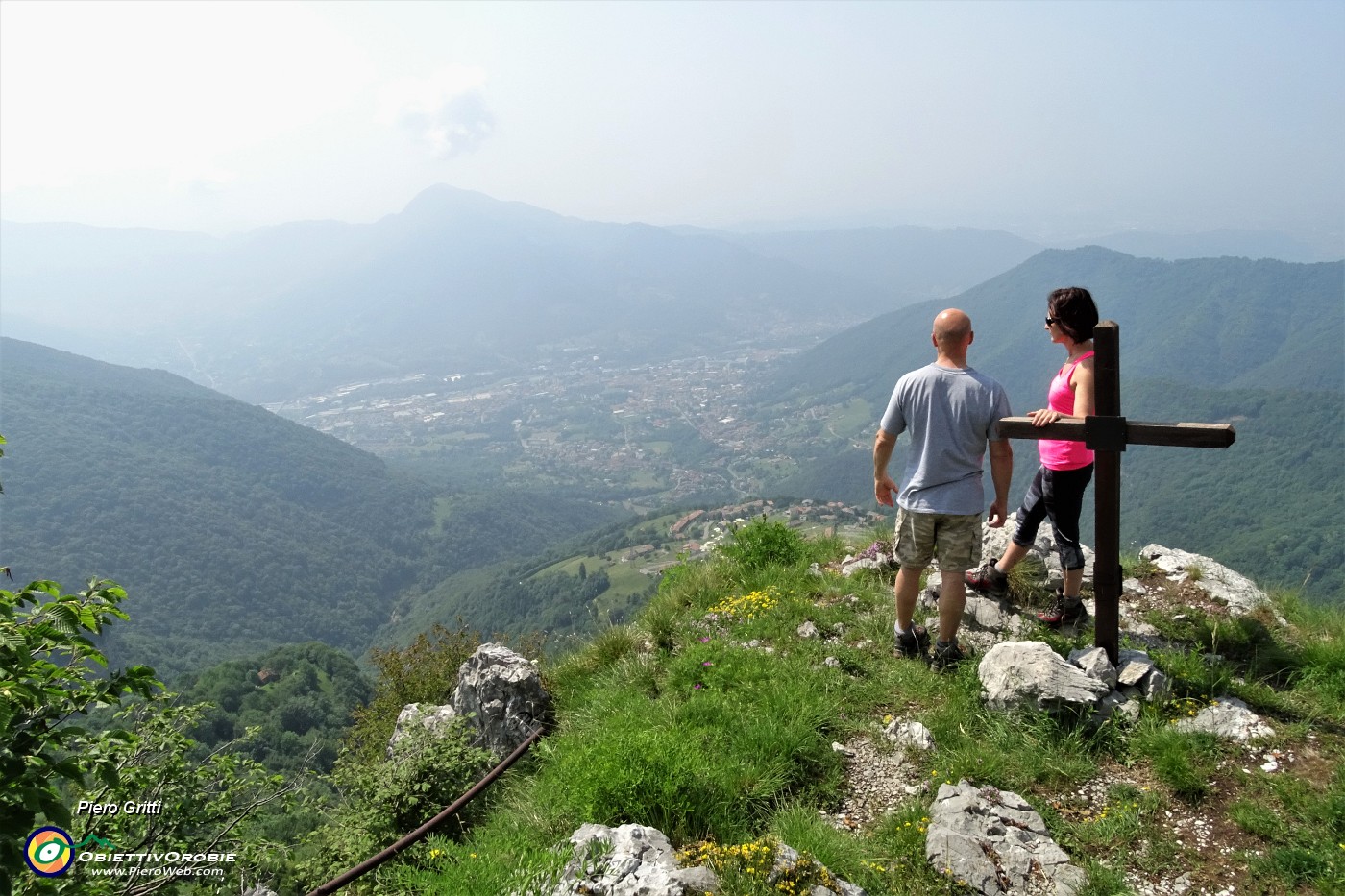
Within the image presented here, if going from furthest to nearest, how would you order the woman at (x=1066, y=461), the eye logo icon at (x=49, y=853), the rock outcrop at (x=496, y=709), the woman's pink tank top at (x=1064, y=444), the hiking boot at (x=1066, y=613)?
1. the rock outcrop at (x=496, y=709)
2. the hiking boot at (x=1066, y=613)
3. the woman's pink tank top at (x=1064, y=444)
4. the woman at (x=1066, y=461)
5. the eye logo icon at (x=49, y=853)

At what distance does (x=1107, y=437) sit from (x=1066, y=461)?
0.56 meters

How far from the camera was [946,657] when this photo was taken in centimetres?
592

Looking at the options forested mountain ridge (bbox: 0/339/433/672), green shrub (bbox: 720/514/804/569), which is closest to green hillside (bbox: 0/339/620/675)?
forested mountain ridge (bbox: 0/339/433/672)

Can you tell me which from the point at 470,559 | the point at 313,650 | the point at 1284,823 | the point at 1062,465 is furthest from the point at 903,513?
the point at 470,559

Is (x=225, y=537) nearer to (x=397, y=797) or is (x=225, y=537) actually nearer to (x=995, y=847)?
(x=397, y=797)

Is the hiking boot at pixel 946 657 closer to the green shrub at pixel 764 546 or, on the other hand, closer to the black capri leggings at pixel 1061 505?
the black capri leggings at pixel 1061 505

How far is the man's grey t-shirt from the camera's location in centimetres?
533

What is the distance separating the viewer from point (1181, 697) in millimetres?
5070

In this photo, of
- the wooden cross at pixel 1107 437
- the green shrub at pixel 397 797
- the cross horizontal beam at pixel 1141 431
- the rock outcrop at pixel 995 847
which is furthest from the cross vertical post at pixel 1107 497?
the green shrub at pixel 397 797

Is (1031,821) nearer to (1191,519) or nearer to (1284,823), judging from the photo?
(1284,823)

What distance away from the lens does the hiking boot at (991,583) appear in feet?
22.4

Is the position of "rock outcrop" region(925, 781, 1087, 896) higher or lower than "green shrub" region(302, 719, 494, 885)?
higher

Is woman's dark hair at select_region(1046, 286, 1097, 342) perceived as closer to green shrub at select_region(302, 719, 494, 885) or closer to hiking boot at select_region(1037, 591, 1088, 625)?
hiking boot at select_region(1037, 591, 1088, 625)

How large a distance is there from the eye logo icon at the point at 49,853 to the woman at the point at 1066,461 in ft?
24.7
